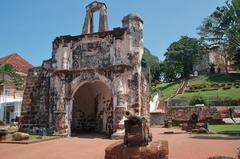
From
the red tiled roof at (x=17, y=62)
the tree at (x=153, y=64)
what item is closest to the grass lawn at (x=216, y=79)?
the tree at (x=153, y=64)

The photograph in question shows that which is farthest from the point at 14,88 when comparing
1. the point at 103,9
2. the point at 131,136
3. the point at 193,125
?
the point at 131,136

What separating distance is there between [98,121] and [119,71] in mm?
5340

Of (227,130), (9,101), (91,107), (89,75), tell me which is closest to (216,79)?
(227,130)

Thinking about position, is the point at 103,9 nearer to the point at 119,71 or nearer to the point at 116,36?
the point at 116,36

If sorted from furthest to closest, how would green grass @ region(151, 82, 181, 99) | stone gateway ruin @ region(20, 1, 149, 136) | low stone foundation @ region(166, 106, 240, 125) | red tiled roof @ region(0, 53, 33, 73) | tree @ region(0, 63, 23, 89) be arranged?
green grass @ region(151, 82, 181, 99) < red tiled roof @ region(0, 53, 33, 73) < tree @ region(0, 63, 23, 89) < low stone foundation @ region(166, 106, 240, 125) < stone gateway ruin @ region(20, 1, 149, 136)

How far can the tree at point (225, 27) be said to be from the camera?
546 inches

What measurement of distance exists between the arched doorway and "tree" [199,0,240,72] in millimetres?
7415

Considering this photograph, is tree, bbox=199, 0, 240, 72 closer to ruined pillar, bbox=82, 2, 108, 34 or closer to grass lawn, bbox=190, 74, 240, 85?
ruined pillar, bbox=82, 2, 108, 34

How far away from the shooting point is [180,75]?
6562 centimetres

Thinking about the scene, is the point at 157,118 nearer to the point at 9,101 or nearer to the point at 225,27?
the point at 225,27

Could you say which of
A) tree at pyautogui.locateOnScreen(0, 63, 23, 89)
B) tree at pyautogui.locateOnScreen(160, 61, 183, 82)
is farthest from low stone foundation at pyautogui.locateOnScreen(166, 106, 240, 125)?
tree at pyautogui.locateOnScreen(160, 61, 183, 82)

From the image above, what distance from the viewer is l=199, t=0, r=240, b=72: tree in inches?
546

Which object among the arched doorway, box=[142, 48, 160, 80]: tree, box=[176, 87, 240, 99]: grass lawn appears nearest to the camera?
the arched doorway

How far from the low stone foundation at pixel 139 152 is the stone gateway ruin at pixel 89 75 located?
22.1ft
